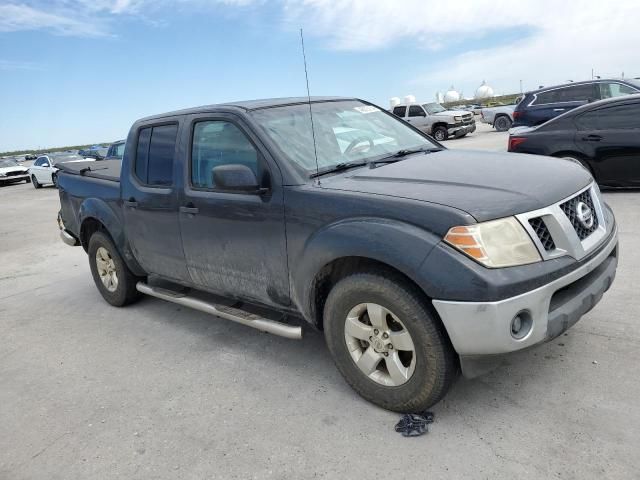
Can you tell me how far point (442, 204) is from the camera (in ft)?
8.80

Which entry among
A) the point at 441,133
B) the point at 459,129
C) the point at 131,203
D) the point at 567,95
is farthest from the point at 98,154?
the point at 131,203

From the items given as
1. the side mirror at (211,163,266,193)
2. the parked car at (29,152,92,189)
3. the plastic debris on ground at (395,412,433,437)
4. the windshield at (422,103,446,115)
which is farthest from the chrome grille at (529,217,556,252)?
the parked car at (29,152,92,189)

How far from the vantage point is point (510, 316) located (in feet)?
8.28

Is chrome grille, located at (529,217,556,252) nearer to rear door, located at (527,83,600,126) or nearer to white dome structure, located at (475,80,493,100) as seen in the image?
A: rear door, located at (527,83,600,126)

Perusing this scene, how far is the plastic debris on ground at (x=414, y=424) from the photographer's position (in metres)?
2.82

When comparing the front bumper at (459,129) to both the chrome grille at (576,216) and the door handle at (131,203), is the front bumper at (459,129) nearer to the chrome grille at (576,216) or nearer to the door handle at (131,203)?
the door handle at (131,203)

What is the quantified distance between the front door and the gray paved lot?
579 millimetres

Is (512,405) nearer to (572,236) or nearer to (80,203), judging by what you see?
(572,236)

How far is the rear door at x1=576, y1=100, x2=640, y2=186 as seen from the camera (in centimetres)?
765

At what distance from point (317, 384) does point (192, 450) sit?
0.90 metres

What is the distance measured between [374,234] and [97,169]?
416 centimetres

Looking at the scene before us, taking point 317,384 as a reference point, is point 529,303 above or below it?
above

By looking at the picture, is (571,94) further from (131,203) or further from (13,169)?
(13,169)

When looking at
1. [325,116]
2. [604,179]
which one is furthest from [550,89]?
[325,116]
